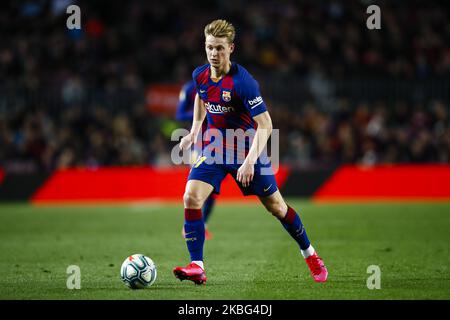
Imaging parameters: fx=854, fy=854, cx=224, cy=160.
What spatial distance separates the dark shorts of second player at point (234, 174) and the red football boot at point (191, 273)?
769mm

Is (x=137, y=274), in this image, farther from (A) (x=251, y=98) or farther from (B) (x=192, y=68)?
(B) (x=192, y=68)

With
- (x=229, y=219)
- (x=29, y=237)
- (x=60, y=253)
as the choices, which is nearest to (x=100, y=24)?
(x=229, y=219)

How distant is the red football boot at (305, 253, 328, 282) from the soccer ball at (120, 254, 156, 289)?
1.51 meters

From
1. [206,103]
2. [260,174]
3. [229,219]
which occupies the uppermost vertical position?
[206,103]

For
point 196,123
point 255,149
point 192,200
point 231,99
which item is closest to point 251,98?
point 231,99

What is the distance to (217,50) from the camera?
25.2ft

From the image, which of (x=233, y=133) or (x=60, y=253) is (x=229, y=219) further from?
(x=233, y=133)

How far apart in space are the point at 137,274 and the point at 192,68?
1546cm

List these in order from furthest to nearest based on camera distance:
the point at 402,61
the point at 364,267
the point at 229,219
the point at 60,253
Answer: the point at 402,61
the point at 229,219
the point at 60,253
the point at 364,267

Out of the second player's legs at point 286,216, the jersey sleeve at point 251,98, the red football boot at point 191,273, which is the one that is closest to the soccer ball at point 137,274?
the red football boot at point 191,273

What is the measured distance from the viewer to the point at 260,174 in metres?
7.79

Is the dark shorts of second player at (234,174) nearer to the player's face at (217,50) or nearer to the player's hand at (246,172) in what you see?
the player's hand at (246,172)

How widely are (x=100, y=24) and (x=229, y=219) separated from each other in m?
10.4
